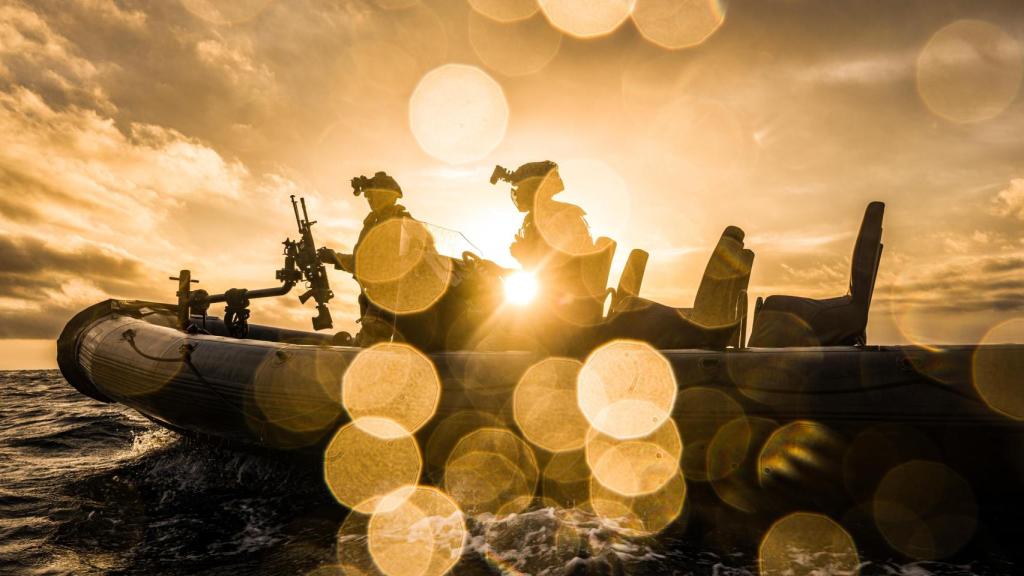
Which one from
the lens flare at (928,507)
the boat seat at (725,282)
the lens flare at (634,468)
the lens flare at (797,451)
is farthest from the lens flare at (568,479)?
the lens flare at (928,507)

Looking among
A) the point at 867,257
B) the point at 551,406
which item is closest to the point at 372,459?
the point at 551,406

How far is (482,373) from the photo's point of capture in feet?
15.0

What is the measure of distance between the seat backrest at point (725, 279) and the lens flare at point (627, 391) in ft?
1.97

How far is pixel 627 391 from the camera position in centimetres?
420

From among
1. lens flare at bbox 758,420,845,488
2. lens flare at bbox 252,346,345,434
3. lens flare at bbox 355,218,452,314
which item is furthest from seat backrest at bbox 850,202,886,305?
lens flare at bbox 252,346,345,434

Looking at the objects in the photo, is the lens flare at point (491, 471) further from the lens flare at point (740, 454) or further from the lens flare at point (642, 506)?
the lens flare at point (740, 454)

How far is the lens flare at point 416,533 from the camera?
3484mm

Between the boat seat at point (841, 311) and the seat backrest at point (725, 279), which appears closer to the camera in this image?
the seat backrest at point (725, 279)

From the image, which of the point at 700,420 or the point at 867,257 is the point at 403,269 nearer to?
the point at 700,420

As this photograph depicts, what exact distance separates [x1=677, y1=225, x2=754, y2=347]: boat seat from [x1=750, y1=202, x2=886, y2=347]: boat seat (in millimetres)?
666

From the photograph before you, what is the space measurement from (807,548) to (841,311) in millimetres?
2105

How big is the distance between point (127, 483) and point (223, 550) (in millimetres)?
2519

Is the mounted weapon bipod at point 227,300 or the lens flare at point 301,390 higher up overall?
the mounted weapon bipod at point 227,300

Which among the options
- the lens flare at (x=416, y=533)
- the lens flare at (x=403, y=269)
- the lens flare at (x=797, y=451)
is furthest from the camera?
the lens flare at (x=403, y=269)
